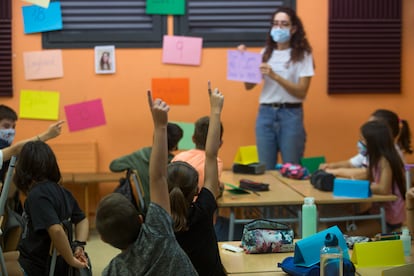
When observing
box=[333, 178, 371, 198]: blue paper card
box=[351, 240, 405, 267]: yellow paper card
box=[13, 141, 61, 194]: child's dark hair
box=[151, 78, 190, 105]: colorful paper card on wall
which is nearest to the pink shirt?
box=[333, 178, 371, 198]: blue paper card

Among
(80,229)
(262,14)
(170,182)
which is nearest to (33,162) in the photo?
(80,229)

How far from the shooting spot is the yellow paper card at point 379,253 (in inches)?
95.3

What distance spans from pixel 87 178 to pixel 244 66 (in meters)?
1.63

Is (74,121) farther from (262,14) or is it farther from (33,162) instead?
(33,162)

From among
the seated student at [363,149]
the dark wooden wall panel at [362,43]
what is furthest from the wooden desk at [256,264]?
the dark wooden wall panel at [362,43]

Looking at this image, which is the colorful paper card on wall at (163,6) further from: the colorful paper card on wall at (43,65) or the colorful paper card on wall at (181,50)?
the colorful paper card on wall at (43,65)

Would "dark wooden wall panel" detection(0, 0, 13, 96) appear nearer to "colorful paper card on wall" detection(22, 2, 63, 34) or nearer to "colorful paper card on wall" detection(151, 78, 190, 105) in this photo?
"colorful paper card on wall" detection(22, 2, 63, 34)

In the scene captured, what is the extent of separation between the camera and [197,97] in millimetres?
5844

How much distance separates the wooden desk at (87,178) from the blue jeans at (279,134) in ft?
4.47

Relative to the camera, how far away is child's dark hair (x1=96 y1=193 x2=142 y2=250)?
1957 mm

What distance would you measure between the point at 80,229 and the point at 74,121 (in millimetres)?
2716

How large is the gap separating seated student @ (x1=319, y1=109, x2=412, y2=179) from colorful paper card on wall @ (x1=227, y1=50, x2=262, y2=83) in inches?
36.1

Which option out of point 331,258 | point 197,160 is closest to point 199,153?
point 197,160

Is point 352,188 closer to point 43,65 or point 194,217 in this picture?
point 194,217
